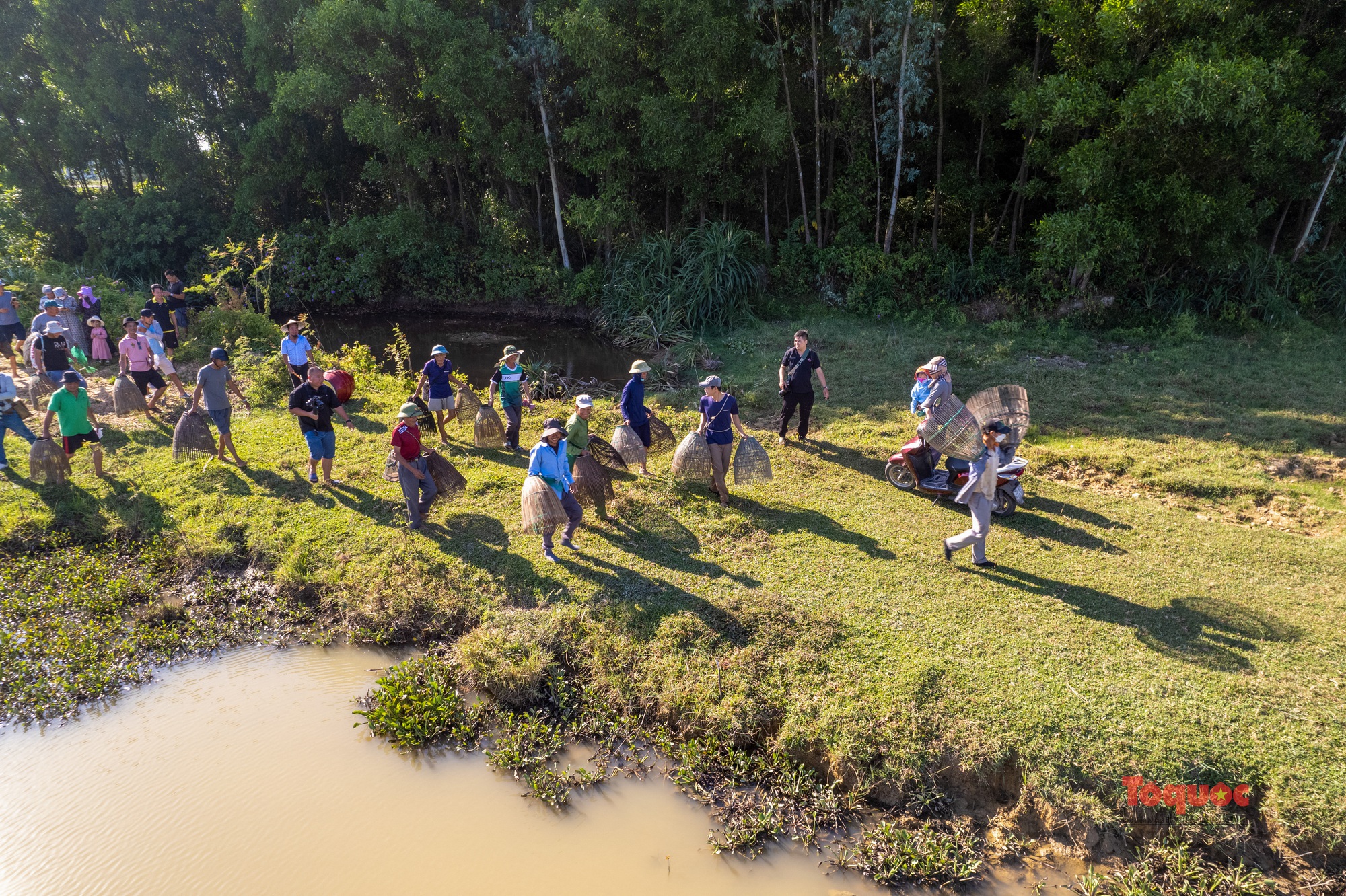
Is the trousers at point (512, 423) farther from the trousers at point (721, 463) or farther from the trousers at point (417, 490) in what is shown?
the trousers at point (721, 463)

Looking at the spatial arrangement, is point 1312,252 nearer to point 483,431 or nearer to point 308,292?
point 483,431

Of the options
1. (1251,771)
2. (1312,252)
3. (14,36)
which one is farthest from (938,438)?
(14,36)

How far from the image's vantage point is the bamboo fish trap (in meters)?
9.16

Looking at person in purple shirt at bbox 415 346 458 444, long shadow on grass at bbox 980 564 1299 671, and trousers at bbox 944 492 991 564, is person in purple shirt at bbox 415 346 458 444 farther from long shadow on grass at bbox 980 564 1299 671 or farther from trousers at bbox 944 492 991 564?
long shadow on grass at bbox 980 564 1299 671

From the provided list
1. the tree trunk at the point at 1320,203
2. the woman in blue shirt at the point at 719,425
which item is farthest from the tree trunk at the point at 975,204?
the woman in blue shirt at the point at 719,425

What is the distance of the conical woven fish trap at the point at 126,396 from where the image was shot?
1035 cm

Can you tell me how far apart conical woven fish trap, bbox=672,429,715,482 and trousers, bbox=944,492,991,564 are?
108 inches

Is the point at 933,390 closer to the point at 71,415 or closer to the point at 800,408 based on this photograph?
the point at 800,408

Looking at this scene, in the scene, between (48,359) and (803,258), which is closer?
(48,359)

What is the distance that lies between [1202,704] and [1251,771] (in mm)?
545

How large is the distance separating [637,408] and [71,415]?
7048mm

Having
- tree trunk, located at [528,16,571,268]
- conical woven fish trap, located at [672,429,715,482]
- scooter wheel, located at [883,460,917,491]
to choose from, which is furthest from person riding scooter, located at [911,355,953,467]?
tree trunk, located at [528,16,571,268]

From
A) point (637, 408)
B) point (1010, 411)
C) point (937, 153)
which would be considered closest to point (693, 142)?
point (937, 153)

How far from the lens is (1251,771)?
4.82 m
